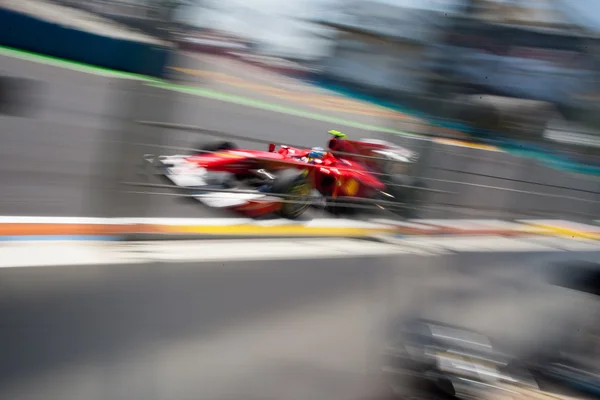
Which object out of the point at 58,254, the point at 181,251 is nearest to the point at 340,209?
the point at 181,251

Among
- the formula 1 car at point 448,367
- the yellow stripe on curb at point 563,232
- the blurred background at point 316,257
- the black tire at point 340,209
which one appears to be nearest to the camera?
the formula 1 car at point 448,367

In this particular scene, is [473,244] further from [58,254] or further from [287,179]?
[58,254]

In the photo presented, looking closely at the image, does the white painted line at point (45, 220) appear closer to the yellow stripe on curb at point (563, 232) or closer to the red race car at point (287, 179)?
the red race car at point (287, 179)

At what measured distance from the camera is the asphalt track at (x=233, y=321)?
2.26 m

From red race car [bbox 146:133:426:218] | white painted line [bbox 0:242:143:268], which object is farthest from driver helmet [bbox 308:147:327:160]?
white painted line [bbox 0:242:143:268]

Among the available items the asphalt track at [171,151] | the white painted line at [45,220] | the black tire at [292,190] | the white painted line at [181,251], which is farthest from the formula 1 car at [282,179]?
the white painted line at [45,220]

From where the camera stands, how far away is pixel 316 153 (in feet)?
13.7

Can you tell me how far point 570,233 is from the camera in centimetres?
322

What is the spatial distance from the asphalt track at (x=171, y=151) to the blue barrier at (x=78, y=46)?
0.32ft

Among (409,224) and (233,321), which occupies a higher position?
(409,224)

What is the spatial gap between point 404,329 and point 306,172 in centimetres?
174

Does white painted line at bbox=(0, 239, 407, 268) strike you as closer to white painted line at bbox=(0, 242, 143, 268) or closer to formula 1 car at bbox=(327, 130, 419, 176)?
white painted line at bbox=(0, 242, 143, 268)

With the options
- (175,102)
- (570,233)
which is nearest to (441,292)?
(570,233)

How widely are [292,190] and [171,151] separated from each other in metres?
1.25
